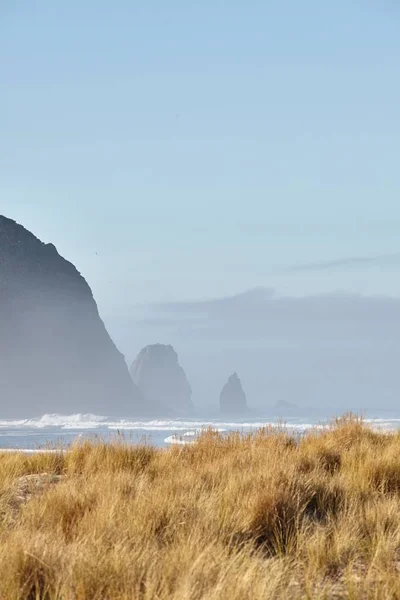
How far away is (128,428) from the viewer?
79875 millimetres

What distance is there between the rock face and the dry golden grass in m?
136

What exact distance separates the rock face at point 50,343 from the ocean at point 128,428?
7.18 meters

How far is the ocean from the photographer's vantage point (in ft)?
34.4

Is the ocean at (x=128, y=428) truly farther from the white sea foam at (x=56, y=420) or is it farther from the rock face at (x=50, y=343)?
the rock face at (x=50, y=343)

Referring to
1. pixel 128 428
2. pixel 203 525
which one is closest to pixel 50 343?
pixel 128 428

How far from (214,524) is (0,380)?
14486 cm

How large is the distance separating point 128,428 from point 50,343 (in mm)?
82115

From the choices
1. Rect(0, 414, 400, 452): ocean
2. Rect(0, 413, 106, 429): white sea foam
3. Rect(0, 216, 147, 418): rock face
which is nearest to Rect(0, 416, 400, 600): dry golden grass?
Rect(0, 414, 400, 452): ocean

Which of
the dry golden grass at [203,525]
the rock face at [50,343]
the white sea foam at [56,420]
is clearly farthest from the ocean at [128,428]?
the rock face at [50,343]

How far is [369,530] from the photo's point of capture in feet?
18.0

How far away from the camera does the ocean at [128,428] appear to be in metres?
10.5

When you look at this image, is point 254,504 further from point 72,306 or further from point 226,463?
point 72,306

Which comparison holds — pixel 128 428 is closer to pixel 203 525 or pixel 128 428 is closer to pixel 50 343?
pixel 203 525

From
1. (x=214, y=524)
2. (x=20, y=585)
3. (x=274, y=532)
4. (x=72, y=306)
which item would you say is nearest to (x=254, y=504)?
(x=274, y=532)
